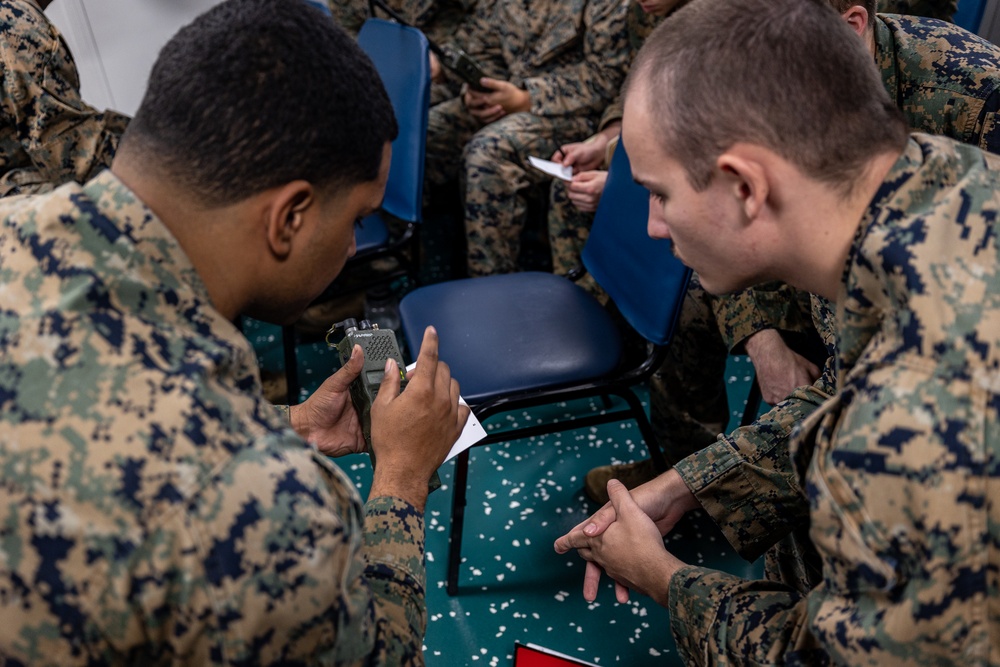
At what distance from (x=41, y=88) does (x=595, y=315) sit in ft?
4.71

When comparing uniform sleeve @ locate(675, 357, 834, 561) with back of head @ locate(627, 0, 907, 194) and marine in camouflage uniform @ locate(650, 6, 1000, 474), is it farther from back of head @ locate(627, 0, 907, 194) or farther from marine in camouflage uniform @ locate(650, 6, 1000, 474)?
back of head @ locate(627, 0, 907, 194)

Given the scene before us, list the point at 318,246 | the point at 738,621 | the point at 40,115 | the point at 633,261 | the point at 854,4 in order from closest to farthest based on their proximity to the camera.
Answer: the point at 318,246
the point at 738,621
the point at 854,4
the point at 633,261
the point at 40,115

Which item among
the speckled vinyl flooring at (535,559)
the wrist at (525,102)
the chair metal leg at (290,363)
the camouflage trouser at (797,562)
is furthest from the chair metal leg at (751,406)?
the wrist at (525,102)

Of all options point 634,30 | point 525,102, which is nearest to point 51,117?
point 525,102

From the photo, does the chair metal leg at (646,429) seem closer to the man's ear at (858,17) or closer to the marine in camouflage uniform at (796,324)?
the marine in camouflage uniform at (796,324)

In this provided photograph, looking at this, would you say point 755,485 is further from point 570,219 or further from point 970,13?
point 970,13

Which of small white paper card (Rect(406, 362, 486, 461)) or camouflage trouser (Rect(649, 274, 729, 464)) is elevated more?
small white paper card (Rect(406, 362, 486, 461))

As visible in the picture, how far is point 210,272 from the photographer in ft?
2.74

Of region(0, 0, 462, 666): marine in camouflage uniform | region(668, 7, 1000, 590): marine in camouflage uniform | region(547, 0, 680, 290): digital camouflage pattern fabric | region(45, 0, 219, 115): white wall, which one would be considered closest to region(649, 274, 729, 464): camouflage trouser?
region(668, 7, 1000, 590): marine in camouflage uniform

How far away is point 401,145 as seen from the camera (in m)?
2.17

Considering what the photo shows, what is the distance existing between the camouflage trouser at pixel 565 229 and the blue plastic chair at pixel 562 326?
17.8 inches

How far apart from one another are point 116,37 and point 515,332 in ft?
8.26

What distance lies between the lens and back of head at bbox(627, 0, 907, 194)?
2.76 feet

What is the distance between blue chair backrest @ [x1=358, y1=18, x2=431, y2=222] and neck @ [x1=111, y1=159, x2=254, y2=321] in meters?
1.21
